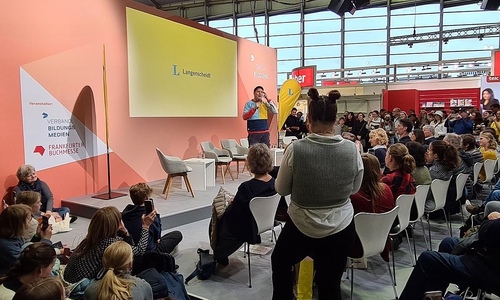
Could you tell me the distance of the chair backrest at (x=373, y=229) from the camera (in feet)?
7.75

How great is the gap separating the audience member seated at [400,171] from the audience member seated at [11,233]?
115 inches

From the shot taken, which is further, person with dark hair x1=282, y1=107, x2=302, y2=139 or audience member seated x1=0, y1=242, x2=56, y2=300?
person with dark hair x1=282, y1=107, x2=302, y2=139

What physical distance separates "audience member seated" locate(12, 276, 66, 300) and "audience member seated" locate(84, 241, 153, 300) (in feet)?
0.78

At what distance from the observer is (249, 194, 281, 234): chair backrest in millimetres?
2838

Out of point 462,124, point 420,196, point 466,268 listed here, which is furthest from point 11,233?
point 462,124

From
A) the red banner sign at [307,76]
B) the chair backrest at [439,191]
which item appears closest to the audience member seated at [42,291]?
the chair backrest at [439,191]

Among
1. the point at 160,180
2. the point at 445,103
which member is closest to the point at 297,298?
the point at 160,180

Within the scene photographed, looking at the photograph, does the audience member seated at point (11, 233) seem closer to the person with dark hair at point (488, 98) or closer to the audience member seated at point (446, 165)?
the audience member seated at point (446, 165)

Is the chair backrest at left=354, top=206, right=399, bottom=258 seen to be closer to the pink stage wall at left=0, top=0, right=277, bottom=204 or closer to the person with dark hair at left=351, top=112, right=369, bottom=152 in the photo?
the pink stage wall at left=0, top=0, right=277, bottom=204

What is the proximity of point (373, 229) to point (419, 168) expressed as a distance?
5.32 feet

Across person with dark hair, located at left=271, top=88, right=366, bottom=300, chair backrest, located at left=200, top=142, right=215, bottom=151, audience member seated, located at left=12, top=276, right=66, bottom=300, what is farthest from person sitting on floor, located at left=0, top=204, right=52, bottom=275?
chair backrest, located at left=200, top=142, right=215, bottom=151

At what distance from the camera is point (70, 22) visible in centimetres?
516

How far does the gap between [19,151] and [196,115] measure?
3.62m

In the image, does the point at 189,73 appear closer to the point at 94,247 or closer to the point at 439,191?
the point at 439,191
